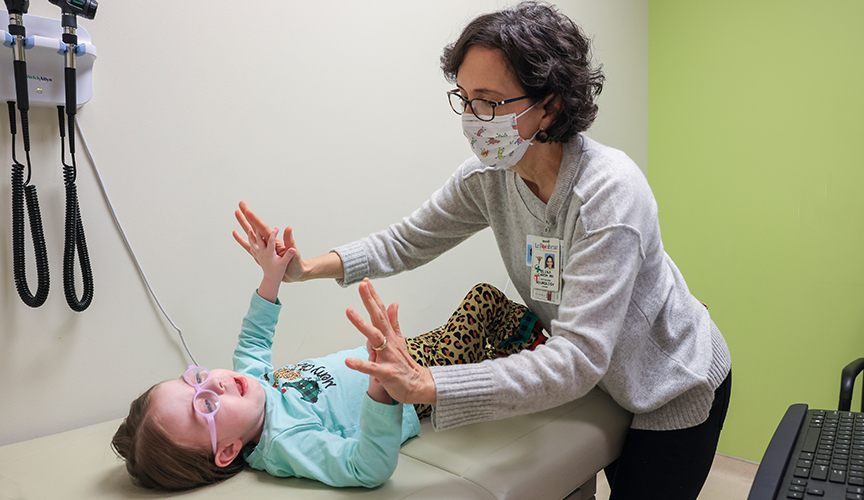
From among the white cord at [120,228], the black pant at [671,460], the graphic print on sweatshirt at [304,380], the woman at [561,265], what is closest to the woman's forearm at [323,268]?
the woman at [561,265]

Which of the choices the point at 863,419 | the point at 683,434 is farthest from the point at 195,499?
the point at 863,419

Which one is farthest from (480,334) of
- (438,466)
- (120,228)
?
(120,228)

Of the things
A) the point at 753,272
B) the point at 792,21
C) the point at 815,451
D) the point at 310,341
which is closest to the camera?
the point at 815,451

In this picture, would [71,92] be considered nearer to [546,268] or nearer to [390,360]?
[390,360]

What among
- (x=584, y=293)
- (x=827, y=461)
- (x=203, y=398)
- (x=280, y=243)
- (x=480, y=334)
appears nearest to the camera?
(x=827, y=461)

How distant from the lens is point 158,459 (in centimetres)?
116

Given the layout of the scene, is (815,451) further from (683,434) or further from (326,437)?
(326,437)

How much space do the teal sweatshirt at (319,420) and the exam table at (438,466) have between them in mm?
38

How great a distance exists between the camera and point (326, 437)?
4.11 feet

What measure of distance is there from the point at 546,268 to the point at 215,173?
0.95m

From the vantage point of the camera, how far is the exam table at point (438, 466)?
1.15 metres

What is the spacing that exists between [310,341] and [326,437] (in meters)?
0.66

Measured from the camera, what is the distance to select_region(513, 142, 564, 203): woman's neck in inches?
54.1

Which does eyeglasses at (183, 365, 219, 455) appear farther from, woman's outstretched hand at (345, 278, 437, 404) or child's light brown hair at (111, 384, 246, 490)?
woman's outstretched hand at (345, 278, 437, 404)
